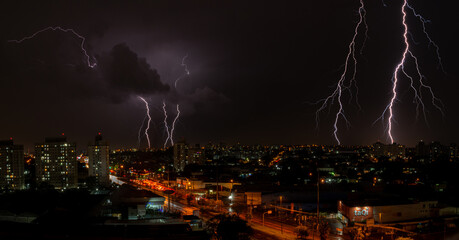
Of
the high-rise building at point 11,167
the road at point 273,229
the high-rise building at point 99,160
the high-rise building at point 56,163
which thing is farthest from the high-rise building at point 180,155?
the road at point 273,229

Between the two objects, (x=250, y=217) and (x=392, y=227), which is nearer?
(x=392, y=227)

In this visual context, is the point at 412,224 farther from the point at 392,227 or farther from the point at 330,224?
the point at 330,224

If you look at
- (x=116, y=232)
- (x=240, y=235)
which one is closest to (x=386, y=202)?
(x=240, y=235)

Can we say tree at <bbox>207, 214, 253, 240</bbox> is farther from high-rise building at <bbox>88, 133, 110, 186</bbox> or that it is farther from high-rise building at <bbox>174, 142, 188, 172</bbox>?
high-rise building at <bbox>174, 142, 188, 172</bbox>

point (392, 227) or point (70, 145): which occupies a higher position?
point (70, 145)

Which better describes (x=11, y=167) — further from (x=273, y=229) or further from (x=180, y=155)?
(x=273, y=229)

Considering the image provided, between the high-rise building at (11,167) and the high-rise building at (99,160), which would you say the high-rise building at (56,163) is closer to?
the high-rise building at (11,167)

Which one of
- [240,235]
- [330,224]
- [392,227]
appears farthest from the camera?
[330,224]
